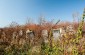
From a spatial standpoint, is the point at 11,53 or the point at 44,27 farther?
the point at 44,27

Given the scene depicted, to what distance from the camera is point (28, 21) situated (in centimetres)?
2438

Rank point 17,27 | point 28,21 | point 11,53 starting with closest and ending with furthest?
1. point 11,53
2. point 17,27
3. point 28,21

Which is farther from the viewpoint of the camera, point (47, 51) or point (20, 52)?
point (20, 52)

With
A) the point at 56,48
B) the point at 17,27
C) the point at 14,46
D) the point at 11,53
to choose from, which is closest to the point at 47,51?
the point at 56,48

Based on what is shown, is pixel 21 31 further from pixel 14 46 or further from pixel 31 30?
pixel 14 46

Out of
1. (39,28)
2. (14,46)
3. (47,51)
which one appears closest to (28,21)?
(39,28)

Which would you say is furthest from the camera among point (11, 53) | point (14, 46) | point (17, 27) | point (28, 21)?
point (28, 21)

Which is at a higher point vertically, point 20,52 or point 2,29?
point 2,29

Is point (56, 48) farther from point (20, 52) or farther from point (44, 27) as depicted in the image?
point (44, 27)

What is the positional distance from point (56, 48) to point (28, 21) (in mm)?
19280

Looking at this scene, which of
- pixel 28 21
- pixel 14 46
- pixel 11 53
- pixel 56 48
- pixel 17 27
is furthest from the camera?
pixel 28 21

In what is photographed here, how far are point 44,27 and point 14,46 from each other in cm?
1173

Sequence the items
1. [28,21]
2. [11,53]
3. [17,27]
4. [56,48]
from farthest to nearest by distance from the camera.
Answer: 1. [28,21]
2. [17,27]
3. [11,53]
4. [56,48]

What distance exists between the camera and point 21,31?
2066cm
